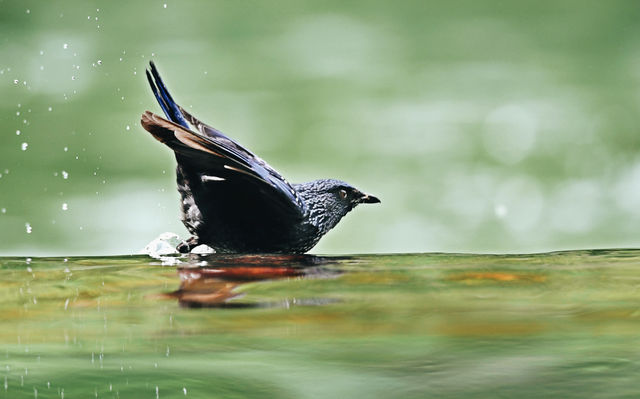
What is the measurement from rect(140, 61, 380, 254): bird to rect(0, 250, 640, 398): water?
1082mm

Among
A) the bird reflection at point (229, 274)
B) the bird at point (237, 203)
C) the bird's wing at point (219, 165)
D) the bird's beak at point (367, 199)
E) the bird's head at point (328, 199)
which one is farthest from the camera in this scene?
the bird's beak at point (367, 199)

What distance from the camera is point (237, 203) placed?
252 cm

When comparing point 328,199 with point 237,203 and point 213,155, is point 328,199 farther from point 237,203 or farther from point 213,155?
point 213,155

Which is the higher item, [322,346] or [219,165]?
[219,165]

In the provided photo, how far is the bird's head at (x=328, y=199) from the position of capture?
9.21 feet

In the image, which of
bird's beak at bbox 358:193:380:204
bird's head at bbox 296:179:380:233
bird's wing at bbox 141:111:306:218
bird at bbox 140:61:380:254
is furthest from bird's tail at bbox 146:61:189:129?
bird's beak at bbox 358:193:380:204

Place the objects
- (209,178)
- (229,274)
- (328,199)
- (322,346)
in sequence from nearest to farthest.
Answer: (322,346) < (229,274) < (209,178) < (328,199)

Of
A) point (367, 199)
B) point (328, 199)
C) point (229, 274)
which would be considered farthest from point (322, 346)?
point (367, 199)

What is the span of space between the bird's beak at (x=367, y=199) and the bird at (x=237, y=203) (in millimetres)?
222

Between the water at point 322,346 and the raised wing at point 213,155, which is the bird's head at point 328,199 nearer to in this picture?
the raised wing at point 213,155

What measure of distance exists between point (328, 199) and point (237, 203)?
0.49 metres

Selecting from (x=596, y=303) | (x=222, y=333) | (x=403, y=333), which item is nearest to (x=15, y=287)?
(x=222, y=333)

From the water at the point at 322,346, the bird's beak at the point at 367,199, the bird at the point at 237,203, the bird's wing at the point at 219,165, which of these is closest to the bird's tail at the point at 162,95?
the bird at the point at 237,203

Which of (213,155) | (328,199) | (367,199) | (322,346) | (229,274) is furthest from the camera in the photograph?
(367,199)
